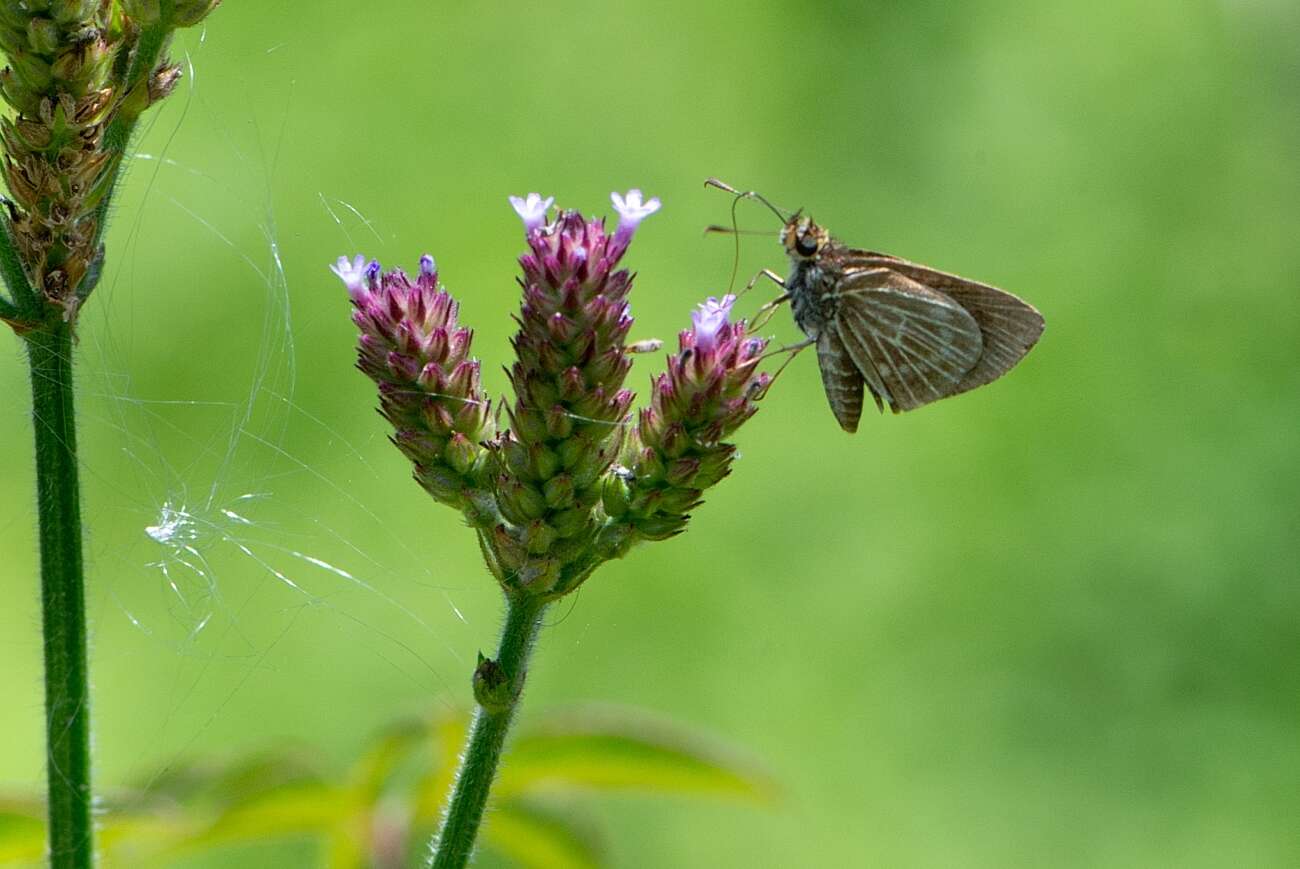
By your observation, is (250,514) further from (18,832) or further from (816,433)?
(816,433)

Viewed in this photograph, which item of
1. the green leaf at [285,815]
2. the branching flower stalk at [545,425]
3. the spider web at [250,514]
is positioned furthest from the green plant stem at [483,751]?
the spider web at [250,514]

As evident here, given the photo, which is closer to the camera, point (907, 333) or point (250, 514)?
point (907, 333)

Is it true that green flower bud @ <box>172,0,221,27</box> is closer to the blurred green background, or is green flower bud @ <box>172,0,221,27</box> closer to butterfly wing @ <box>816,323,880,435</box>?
butterfly wing @ <box>816,323,880,435</box>

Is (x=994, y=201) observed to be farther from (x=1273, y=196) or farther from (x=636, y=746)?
(x=636, y=746)

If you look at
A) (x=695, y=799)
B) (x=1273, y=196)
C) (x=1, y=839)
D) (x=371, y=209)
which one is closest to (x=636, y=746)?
(x=1, y=839)

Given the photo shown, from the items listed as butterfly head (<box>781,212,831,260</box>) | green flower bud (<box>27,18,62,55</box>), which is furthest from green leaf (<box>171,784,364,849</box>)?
butterfly head (<box>781,212,831,260</box>)

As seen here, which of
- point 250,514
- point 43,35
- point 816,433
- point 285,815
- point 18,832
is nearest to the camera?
point 43,35

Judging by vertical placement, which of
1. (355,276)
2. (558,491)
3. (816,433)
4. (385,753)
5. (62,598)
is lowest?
(62,598)

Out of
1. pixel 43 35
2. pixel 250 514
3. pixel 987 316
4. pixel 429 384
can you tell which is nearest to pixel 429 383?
pixel 429 384
